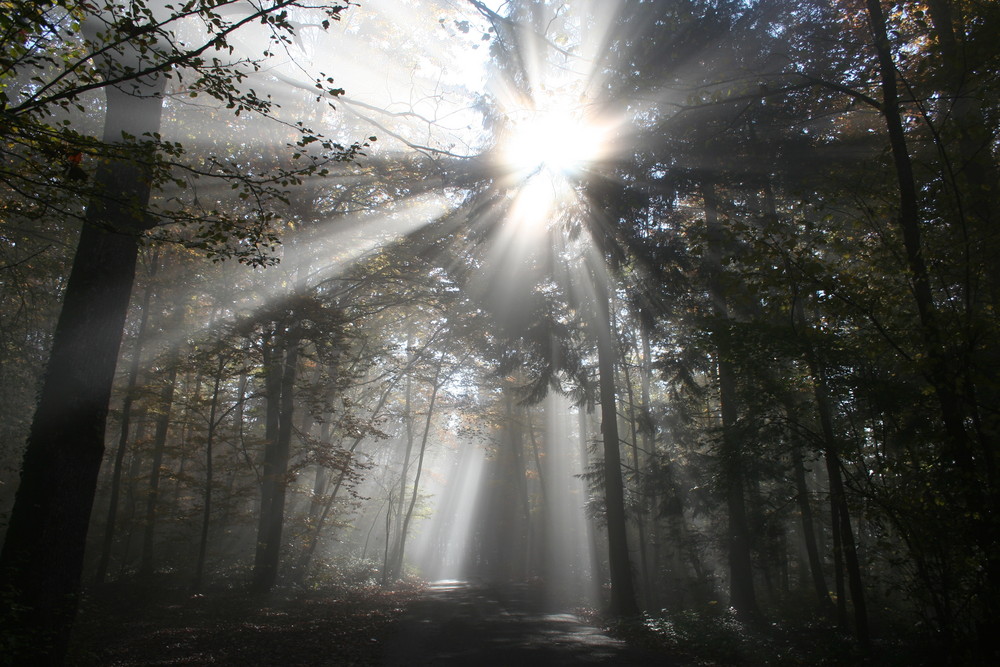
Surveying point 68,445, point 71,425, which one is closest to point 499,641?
point 68,445

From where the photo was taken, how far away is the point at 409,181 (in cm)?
1334

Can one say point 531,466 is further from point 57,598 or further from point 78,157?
point 78,157

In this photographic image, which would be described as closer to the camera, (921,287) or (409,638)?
(921,287)

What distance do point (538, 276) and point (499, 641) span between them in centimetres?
817

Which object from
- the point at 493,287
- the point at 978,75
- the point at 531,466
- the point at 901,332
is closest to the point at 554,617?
the point at 493,287

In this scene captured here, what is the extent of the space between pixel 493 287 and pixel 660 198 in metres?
4.45

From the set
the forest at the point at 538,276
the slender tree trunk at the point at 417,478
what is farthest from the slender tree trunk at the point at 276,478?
the slender tree trunk at the point at 417,478

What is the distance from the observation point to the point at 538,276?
45.3 feet

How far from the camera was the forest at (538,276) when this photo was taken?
5293 millimetres

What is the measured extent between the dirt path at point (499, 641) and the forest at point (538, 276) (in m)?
0.14

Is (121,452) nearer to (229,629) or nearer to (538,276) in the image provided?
(229,629)

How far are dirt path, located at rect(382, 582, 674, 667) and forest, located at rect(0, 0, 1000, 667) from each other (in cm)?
14

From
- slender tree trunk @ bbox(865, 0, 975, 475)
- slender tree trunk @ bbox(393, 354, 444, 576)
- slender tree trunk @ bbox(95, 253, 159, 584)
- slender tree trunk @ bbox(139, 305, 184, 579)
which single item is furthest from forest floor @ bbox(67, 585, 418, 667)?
slender tree trunk @ bbox(865, 0, 975, 475)

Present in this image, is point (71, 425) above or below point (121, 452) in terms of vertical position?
below
